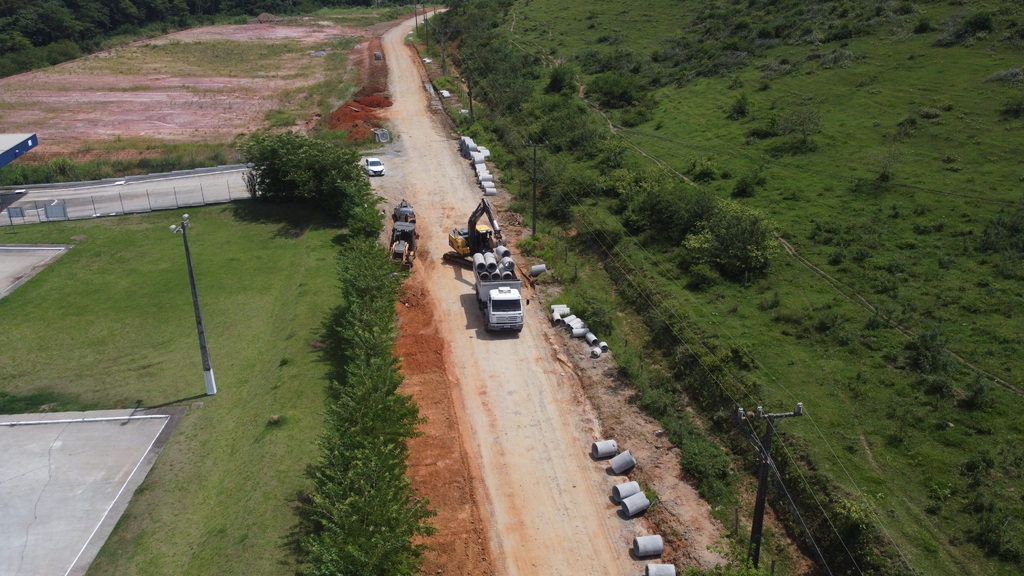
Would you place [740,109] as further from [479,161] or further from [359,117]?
[359,117]

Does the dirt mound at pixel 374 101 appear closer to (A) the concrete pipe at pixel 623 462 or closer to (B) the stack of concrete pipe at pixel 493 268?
(B) the stack of concrete pipe at pixel 493 268

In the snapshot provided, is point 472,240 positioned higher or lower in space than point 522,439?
higher

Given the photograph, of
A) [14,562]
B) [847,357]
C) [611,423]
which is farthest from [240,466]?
[847,357]

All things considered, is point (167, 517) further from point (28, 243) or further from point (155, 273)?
point (28, 243)

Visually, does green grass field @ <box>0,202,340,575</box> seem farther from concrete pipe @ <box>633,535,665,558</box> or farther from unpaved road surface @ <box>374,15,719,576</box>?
concrete pipe @ <box>633,535,665,558</box>

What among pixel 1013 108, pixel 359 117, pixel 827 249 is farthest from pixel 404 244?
pixel 1013 108

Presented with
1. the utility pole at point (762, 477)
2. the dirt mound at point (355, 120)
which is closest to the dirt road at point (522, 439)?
the utility pole at point (762, 477)
